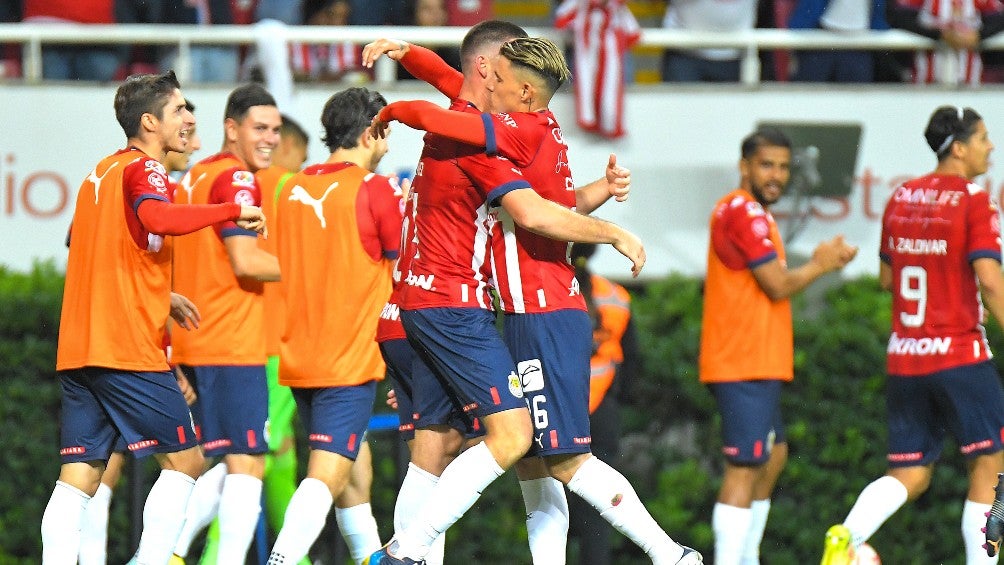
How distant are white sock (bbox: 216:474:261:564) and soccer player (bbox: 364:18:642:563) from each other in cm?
175

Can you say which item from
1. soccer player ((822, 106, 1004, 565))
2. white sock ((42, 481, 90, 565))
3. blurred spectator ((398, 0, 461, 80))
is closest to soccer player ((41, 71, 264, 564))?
white sock ((42, 481, 90, 565))

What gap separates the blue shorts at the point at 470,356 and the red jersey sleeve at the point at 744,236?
2605 millimetres

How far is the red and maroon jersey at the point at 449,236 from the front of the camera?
23.1 ft

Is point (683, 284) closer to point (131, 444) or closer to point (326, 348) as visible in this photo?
point (326, 348)

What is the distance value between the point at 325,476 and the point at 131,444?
99cm

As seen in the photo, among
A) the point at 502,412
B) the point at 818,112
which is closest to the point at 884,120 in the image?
the point at 818,112

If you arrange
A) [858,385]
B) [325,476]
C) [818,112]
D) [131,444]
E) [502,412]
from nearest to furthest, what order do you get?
[502,412], [131,444], [325,476], [858,385], [818,112]

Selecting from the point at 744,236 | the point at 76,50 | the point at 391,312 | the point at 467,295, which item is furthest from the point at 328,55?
the point at 467,295

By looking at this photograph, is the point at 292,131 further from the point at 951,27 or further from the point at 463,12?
the point at 951,27

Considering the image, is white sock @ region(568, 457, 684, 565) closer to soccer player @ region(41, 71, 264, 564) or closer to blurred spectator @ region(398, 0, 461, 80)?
soccer player @ region(41, 71, 264, 564)

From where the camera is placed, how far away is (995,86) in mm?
11672

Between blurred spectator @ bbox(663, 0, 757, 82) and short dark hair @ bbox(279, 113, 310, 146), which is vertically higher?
blurred spectator @ bbox(663, 0, 757, 82)

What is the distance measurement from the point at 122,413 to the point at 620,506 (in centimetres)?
222

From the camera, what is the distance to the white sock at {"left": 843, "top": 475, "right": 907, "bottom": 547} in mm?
8781
